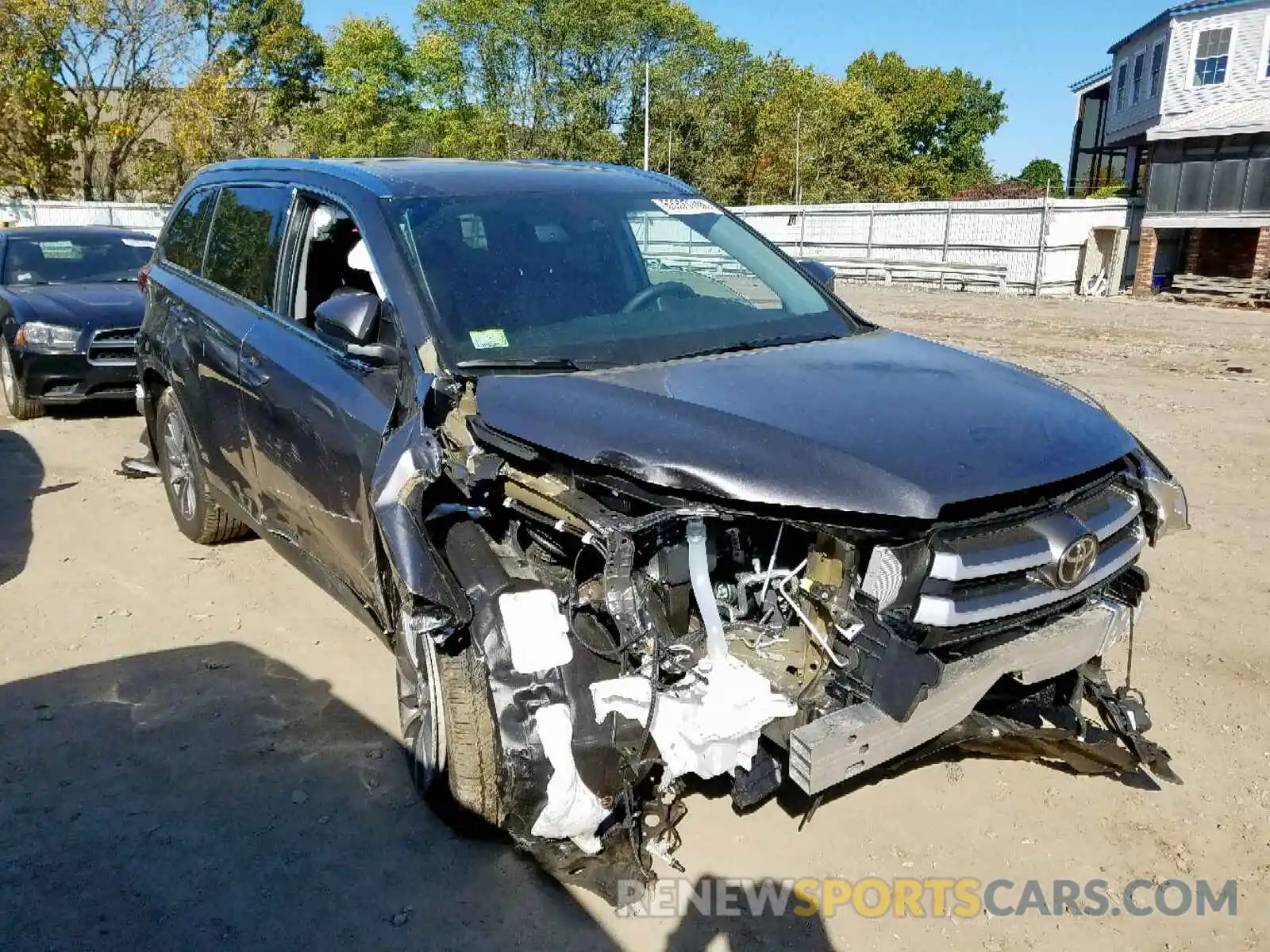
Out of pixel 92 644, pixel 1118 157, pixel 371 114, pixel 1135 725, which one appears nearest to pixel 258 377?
pixel 92 644

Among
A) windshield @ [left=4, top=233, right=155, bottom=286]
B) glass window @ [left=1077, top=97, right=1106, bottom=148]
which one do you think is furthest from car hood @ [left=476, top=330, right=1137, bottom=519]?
glass window @ [left=1077, top=97, right=1106, bottom=148]

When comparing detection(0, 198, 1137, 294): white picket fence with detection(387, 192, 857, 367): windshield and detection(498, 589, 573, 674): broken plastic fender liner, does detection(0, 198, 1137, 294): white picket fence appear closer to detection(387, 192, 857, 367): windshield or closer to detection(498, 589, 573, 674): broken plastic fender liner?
detection(387, 192, 857, 367): windshield

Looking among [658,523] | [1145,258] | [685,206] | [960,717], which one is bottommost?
[960,717]

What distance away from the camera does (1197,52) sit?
1051 inches

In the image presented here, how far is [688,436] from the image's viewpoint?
2477 millimetres

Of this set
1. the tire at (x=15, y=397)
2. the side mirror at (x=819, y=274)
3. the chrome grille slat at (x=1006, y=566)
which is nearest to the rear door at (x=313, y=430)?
the chrome grille slat at (x=1006, y=566)

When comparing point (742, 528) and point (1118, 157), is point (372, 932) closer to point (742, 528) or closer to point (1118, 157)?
point (742, 528)

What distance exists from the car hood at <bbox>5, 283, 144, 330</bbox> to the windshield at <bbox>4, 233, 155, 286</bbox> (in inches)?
13.8

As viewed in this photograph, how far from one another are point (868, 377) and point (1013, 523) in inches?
27.7

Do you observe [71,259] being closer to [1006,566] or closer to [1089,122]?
[1006,566]

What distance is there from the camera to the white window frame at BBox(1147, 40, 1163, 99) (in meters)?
27.5

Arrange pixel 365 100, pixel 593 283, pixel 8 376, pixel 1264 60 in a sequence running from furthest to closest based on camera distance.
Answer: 1. pixel 365 100
2. pixel 1264 60
3. pixel 8 376
4. pixel 593 283

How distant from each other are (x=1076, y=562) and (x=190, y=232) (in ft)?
14.8

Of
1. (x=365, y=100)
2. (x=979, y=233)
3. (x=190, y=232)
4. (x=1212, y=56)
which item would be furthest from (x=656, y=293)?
(x=365, y=100)
